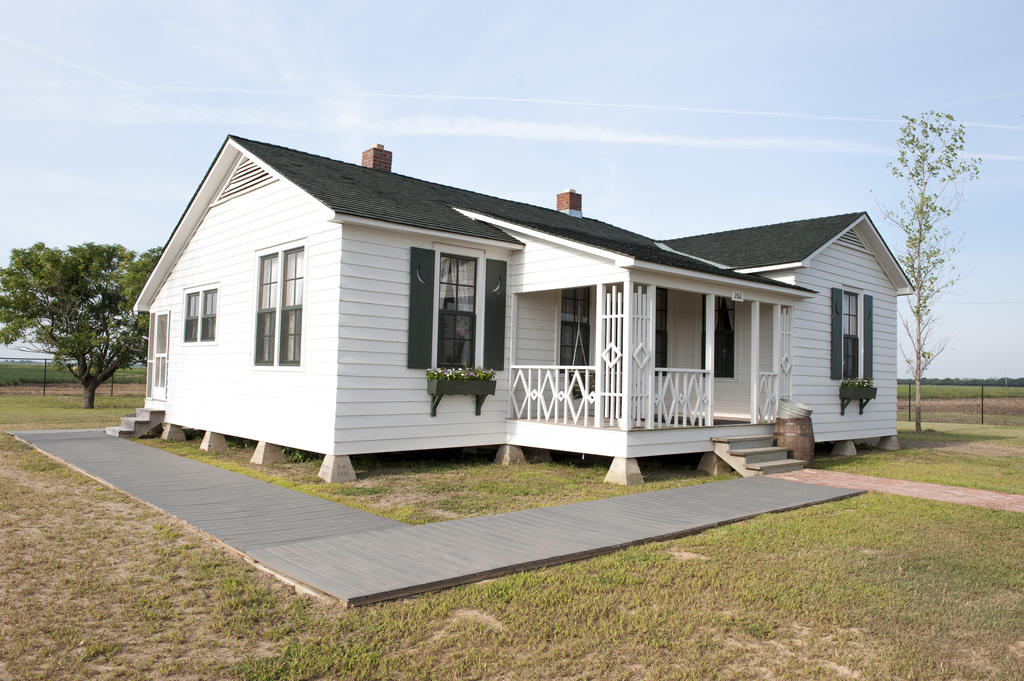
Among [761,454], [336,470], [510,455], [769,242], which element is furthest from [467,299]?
[769,242]

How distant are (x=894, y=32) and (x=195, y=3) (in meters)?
11.2

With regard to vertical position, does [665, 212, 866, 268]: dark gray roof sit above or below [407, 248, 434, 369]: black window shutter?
above

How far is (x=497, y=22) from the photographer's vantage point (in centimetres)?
1209

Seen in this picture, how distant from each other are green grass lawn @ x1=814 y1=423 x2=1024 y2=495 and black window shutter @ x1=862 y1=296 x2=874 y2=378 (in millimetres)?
1793

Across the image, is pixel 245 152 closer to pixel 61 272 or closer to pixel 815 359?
pixel 815 359

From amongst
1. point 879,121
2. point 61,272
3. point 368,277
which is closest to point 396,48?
point 368,277

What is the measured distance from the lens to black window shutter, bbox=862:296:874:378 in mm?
14273

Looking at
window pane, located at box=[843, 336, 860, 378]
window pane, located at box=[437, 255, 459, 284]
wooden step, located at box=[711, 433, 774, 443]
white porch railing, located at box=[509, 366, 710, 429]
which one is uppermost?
window pane, located at box=[437, 255, 459, 284]

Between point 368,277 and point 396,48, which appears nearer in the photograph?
point 368,277

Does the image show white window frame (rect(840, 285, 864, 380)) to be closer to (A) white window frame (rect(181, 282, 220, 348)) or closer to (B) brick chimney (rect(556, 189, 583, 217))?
(B) brick chimney (rect(556, 189, 583, 217))

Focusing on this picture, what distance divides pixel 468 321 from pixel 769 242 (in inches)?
293

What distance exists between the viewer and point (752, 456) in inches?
405

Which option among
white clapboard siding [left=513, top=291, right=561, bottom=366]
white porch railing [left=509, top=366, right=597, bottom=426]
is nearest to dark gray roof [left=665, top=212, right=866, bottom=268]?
white clapboard siding [left=513, top=291, right=561, bottom=366]

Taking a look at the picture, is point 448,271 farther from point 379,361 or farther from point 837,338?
point 837,338
